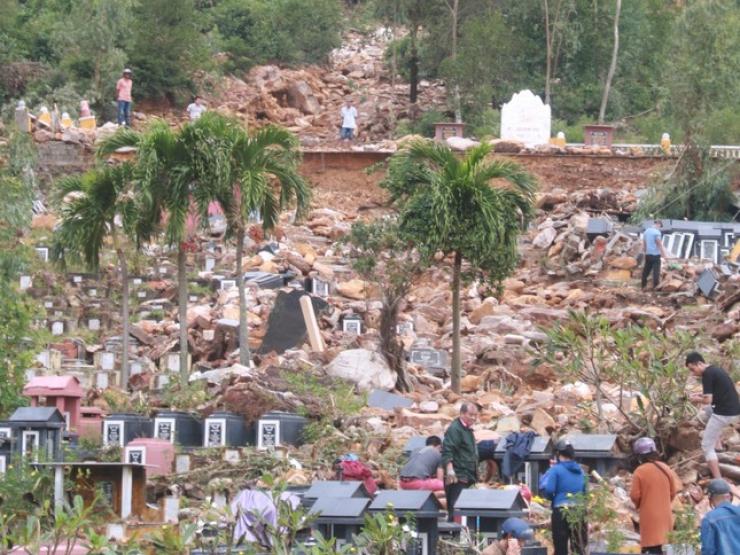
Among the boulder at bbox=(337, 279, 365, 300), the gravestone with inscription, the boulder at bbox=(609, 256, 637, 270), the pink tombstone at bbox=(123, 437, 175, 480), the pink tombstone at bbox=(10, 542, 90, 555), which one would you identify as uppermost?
the boulder at bbox=(609, 256, 637, 270)

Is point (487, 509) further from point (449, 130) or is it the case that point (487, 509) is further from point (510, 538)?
point (449, 130)

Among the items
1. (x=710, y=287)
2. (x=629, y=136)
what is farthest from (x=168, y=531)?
(x=629, y=136)

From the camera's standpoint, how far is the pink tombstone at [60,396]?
77.0 ft

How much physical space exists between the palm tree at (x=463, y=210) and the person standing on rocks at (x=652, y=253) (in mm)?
5336

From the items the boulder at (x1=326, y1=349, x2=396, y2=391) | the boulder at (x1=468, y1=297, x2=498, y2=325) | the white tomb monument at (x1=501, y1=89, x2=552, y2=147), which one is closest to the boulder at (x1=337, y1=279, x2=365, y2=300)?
the boulder at (x1=468, y1=297, x2=498, y2=325)

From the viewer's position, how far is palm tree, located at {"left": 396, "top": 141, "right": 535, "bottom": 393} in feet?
89.7

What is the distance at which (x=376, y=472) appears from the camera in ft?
70.1

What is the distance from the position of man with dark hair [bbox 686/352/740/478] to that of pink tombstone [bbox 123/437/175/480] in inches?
217

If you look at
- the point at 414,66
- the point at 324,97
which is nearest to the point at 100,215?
the point at 414,66

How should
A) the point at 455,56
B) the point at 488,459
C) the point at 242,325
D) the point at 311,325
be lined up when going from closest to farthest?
the point at 488,459 < the point at 242,325 < the point at 311,325 < the point at 455,56

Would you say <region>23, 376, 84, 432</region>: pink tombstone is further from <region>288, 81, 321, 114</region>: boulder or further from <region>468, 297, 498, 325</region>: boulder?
<region>288, 81, 321, 114</region>: boulder

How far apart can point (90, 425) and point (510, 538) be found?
8.22 m

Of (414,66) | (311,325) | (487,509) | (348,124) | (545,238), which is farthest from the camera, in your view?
(414,66)

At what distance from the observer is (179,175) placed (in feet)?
88.6
